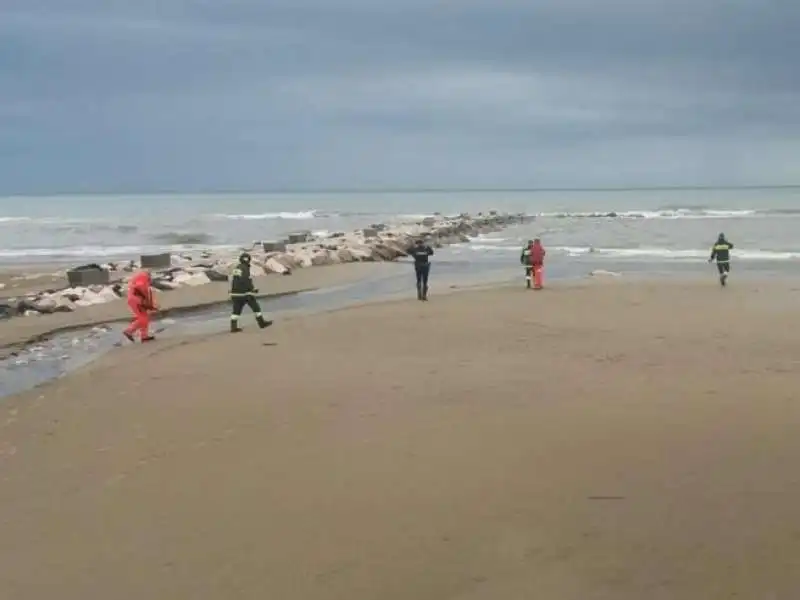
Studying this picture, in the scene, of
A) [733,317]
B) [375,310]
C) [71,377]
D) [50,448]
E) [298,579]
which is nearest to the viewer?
[298,579]

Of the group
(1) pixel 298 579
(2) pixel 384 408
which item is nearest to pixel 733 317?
(2) pixel 384 408

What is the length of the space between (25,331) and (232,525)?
11839 millimetres

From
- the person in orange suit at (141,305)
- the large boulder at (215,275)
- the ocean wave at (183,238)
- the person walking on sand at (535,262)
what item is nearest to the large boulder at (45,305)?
the person in orange suit at (141,305)

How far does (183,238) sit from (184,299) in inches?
1321

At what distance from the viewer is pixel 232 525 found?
5.52 meters

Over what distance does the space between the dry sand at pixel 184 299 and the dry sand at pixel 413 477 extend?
190 inches

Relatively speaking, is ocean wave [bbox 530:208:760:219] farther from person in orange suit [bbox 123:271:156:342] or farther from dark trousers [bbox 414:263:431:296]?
person in orange suit [bbox 123:271:156:342]

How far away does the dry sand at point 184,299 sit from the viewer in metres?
16.0

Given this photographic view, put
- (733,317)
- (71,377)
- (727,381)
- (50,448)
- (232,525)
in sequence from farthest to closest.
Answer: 1. (733,317)
2. (71,377)
3. (727,381)
4. (50,448)
5. (232,525)

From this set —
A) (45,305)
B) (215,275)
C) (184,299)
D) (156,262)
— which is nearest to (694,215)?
(156,262)

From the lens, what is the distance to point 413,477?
6348 mm

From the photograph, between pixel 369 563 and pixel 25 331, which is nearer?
pixel 369 563

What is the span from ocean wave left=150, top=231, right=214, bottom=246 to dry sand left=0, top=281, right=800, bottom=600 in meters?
37.7

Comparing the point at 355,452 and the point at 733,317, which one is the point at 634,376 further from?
the point at 733,317
